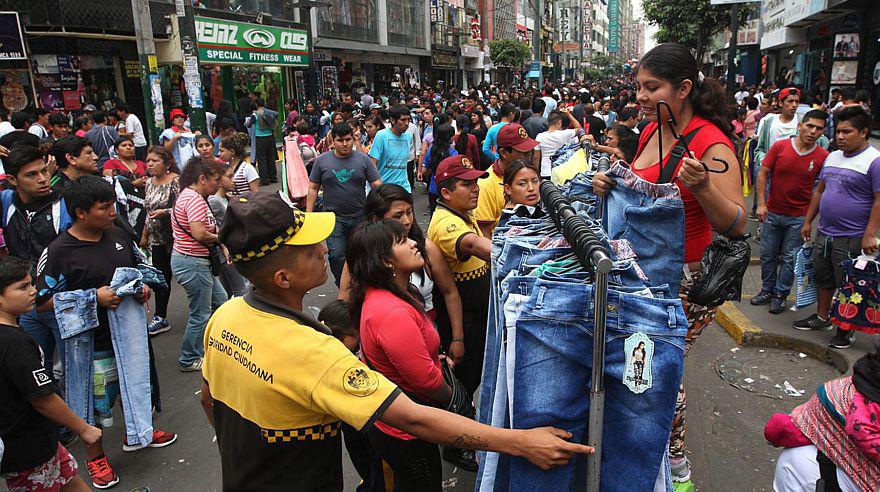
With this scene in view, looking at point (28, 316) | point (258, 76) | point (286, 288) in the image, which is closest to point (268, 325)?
point (286, 288)

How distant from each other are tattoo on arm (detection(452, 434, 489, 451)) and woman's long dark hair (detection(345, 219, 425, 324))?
0.96m

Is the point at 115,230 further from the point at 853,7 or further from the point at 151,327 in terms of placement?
the point at 853,7

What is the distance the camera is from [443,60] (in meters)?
40.3

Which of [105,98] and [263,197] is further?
Result: [105,98]

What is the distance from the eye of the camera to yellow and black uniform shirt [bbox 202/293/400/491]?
176 centimetres

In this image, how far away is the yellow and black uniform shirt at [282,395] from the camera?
69.2 inches

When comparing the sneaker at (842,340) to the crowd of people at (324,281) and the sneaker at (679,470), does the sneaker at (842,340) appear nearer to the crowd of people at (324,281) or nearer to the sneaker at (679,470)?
the crowd of people at (324,281)

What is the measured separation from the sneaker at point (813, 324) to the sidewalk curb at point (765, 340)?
0.86 ft

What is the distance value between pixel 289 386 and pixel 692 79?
1.96m

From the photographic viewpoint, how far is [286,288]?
75.5 inches

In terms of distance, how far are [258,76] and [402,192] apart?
20.3 metres

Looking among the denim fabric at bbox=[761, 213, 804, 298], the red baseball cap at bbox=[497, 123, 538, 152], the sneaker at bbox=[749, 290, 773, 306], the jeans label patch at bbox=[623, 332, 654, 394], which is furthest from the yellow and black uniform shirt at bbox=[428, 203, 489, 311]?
the sneaker at bbox=[749, 290, 773, 306]

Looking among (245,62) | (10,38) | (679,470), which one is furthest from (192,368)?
(245,62)

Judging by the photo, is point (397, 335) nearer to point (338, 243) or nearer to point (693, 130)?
point (693, 130)
